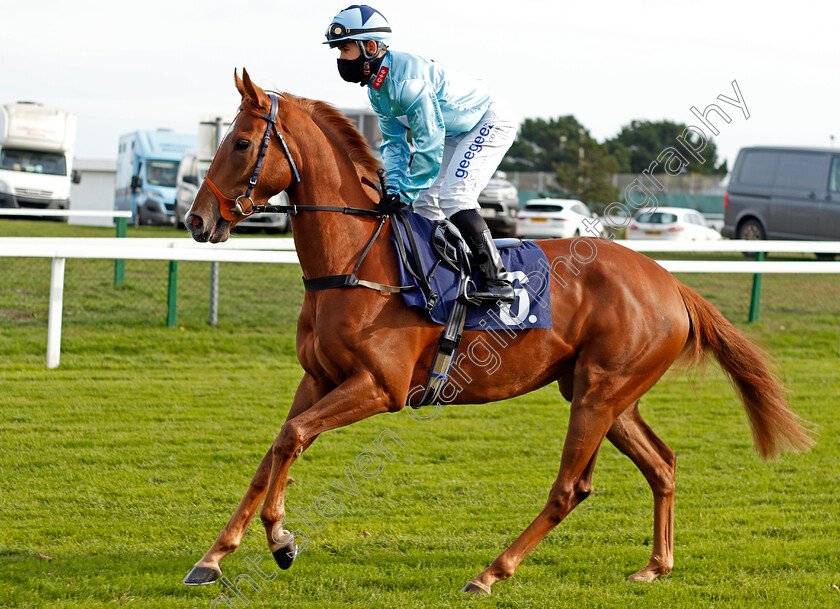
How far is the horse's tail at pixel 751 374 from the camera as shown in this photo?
175 inches

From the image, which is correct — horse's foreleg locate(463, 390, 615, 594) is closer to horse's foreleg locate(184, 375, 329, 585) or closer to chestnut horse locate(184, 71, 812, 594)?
chestnut horse locate(184, 71, 812, 594)

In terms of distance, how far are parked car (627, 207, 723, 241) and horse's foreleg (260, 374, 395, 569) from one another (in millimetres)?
17537

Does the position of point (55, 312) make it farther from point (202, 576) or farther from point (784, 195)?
point (784, 195)

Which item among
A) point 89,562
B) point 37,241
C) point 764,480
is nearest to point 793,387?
point 764,480

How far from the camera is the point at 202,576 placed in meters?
3.73

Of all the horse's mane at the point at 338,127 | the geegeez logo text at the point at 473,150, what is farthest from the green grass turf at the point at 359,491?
the horse's mane at the point at 338,127

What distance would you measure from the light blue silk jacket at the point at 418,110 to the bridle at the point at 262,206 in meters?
0.33

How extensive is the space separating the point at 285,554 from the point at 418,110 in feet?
6.36

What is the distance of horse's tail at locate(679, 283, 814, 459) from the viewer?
4.45 metres

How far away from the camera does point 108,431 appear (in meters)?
6.10

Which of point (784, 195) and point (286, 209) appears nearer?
point (286, 209)

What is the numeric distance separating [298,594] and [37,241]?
7.45m

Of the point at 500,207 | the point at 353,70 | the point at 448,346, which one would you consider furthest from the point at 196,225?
the point at 500,207

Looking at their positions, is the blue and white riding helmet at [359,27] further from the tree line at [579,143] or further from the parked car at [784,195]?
the tree line at [579,143]
